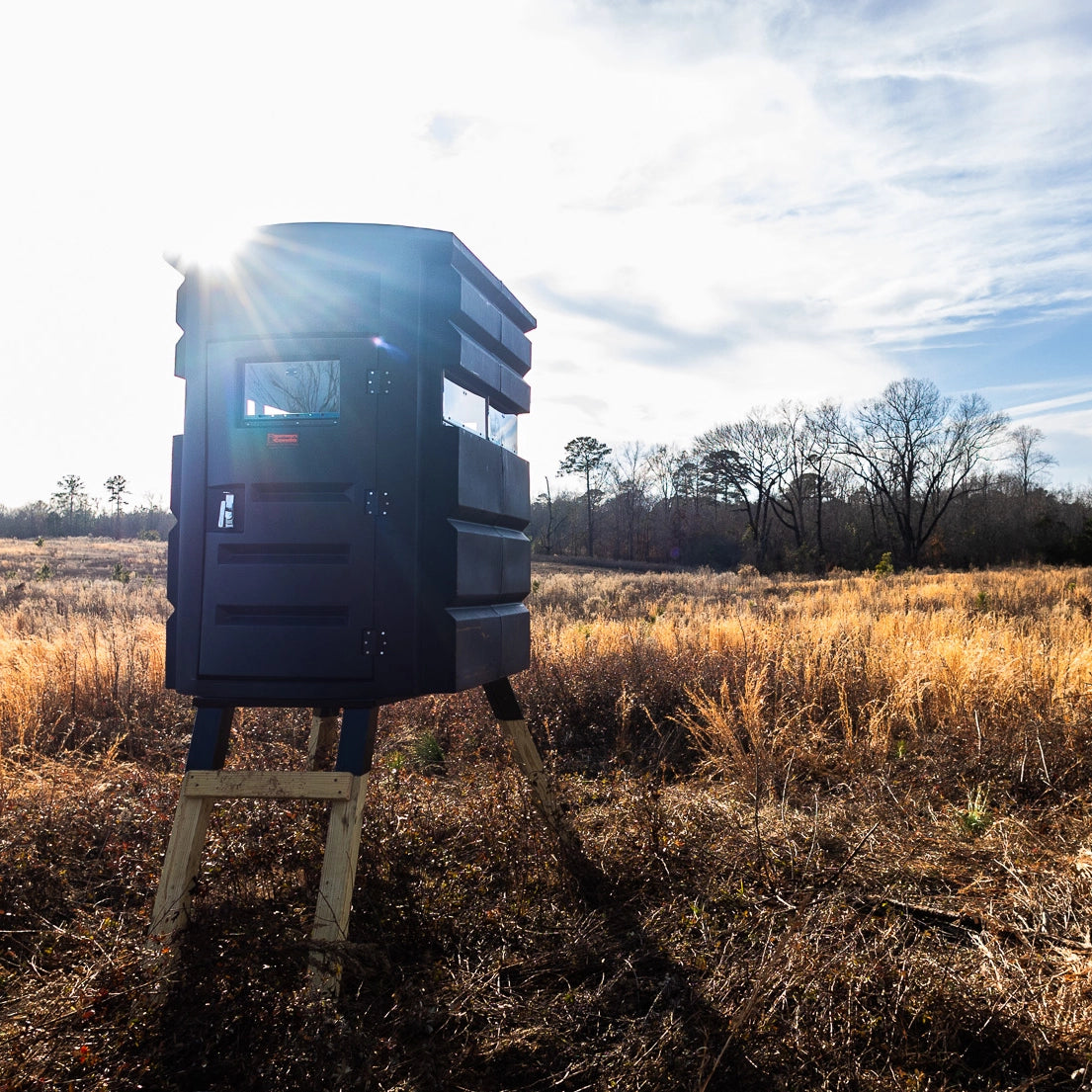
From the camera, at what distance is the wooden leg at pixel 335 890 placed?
2.27 meters

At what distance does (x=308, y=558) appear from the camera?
256 cm

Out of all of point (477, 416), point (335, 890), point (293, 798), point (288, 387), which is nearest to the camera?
point (335, 890)

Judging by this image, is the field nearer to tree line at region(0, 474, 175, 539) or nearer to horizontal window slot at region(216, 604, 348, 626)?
horizontal window slot at region(216, 604, 348, 626)

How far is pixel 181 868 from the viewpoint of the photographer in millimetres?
2482

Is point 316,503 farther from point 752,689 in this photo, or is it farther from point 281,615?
point 752,689

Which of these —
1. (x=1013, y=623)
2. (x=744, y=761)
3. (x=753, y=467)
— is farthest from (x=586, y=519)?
(x=744, y=761)

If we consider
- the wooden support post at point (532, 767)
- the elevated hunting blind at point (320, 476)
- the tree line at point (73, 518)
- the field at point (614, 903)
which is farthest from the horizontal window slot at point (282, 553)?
the tree line at point (73, 518)

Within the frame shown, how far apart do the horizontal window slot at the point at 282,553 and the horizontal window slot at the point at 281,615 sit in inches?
5.6

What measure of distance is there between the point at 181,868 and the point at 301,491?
1208mm

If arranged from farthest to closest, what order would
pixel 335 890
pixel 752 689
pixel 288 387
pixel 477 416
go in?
1. pixel 752 689
2. pixel 477 416
3. pixel 288 387
4. pixel 335 890

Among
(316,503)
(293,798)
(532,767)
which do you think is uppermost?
(316,503)

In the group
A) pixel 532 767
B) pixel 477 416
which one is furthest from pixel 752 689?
pixel 477 416

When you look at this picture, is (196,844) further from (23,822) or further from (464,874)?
(23,822)

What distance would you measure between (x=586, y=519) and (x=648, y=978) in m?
65.9
